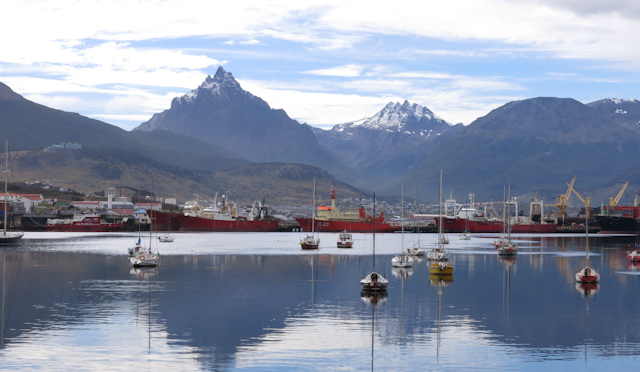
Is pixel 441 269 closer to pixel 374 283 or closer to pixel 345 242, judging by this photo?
pixel 374 283

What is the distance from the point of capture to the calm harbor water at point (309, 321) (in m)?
33.1

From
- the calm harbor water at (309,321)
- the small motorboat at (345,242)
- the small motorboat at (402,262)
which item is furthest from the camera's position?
the small motorboat at (345,242)

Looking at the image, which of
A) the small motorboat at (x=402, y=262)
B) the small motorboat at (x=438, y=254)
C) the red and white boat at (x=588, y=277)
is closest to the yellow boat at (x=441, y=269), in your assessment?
the small motorboat at (x=438, y=254)

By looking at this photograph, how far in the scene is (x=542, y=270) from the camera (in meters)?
82.2

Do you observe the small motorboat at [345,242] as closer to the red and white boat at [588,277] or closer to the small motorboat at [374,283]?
the red and white boat at [588,277]

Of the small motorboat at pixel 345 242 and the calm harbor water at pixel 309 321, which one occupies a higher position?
the small motorboat at pixel 345 242

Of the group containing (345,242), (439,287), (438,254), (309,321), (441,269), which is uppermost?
(438,254)

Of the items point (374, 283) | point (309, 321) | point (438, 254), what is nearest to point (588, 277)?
point (438, 254)

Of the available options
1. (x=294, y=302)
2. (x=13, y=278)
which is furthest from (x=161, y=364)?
(x=13, y=278)

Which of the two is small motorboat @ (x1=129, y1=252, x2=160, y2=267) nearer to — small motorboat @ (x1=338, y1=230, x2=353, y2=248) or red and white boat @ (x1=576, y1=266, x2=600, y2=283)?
red and white boat @ (x1=576, y1=266, x2=600, y2=283)

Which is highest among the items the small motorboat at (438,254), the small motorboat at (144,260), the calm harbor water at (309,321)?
the small motorboat at (438,254)

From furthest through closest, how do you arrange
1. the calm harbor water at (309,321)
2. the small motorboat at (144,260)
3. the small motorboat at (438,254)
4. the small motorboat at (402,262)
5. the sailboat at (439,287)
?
1. the small motorboat at (402,262)
2. the small motorboat at (144,260)
3. the small motorboat at (438,254)
4. the sailboat at (439,287)
5. the calm harbor water at (309,321)

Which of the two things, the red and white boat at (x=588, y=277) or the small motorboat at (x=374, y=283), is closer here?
the small motorboat at (x=374, y=283)

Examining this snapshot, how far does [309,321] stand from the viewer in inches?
1709
